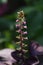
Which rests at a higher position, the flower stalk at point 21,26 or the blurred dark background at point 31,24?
the blurred dark background at point 31,24

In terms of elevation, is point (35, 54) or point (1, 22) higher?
point (1, 22)

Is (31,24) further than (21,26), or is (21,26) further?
(31,24)

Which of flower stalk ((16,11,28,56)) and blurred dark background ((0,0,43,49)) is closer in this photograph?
flower stalk ((16,11,28,56))

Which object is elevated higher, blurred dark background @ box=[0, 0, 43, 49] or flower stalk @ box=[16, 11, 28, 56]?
blurred dark background @ box=[0, 0, 43, 49]

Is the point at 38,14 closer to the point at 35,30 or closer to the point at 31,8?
the point at 31,8

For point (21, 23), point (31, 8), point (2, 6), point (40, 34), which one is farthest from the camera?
point (2, 6)

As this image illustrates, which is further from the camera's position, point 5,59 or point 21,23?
point 5,59

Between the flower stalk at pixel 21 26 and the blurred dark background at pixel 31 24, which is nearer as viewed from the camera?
the flower stalk at pixel 21 26

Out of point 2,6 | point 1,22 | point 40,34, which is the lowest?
point 40,34

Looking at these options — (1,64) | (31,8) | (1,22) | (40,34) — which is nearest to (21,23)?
(1,64)

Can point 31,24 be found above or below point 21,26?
above

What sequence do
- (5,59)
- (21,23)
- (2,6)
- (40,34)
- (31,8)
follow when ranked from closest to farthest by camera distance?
(21,23), (5,59), (40,34), (31,8), (2,6)
